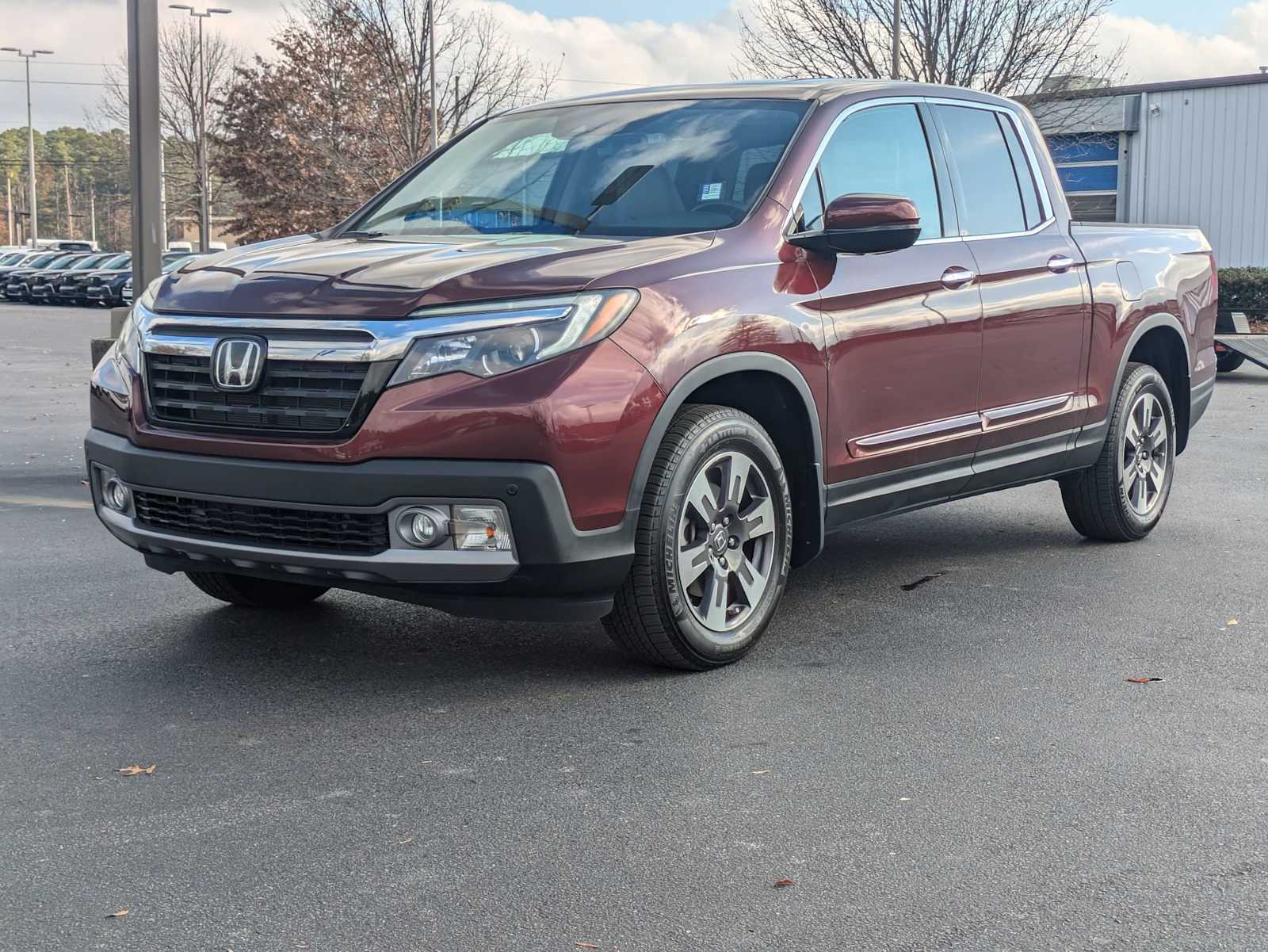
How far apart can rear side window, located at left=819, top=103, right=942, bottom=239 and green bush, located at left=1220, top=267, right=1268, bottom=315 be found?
1856cm

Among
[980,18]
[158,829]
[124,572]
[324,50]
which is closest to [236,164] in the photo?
[324,50]

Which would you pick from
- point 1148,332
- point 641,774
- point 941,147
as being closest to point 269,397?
point 641,774

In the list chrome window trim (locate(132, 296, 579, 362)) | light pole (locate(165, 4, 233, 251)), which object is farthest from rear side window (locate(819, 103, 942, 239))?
light pole (locate(165, 4, 233, 251))

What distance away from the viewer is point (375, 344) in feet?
14.1

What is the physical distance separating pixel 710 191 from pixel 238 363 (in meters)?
1.72

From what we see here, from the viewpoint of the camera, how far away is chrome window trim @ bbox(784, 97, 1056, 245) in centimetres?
534

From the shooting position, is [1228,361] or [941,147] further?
[1228,361]

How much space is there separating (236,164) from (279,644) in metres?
39.2

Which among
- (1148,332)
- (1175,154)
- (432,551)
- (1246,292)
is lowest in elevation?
(432,551)

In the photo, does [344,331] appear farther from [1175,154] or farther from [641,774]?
[1175,154]

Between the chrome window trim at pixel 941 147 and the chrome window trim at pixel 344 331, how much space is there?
1.32 metres

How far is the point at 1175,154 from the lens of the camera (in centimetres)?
2872

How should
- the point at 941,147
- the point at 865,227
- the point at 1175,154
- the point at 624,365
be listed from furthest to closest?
the point at 1175,154 → the point at 941,147 → the point at 865,227 → the point at 624,365

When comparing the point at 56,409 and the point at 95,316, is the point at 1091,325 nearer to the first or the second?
the point at 56,409
